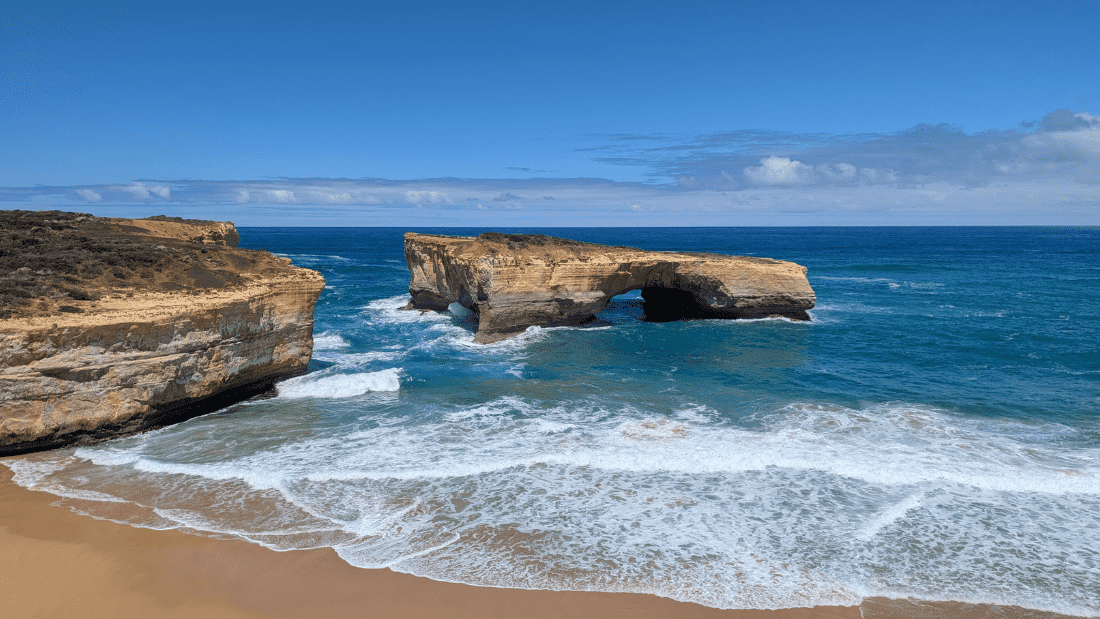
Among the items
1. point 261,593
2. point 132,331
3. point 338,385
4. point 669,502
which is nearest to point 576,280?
point 338,385

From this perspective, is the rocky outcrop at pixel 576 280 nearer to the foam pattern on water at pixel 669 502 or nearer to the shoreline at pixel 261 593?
the foam pattern on water at pixel 669 502

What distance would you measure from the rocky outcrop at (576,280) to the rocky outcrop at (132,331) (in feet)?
23.0

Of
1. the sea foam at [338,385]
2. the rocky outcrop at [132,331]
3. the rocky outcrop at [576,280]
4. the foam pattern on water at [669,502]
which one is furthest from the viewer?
the rocky outcrop at [576,280]

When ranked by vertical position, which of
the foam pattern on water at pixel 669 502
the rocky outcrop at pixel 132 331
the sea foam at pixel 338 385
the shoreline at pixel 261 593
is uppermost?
the rocky outcrop at pixel 132 331

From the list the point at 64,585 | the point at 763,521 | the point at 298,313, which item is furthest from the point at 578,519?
the point at 298,313

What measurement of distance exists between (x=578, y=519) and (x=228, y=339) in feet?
27.1

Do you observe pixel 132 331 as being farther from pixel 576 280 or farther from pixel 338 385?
pixel 576 280

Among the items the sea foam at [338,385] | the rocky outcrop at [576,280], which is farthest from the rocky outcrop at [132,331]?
the rocky outcrop at [576,280]

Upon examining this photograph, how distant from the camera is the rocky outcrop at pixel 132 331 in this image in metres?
9.62

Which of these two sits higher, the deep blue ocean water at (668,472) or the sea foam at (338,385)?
the sea foam at (338,385)

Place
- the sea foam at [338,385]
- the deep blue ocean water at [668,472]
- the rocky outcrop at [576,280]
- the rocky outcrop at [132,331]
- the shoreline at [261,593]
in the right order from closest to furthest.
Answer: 1. the shoreline at [261,593]
2. the deep blue ocean water at [668,472]
3. the rocky outcrop at [132,331]
4. the sea foam at [338,385]
5. the rocky outcrop at [576,280]

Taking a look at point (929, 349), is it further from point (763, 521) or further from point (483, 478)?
point (483, 478)

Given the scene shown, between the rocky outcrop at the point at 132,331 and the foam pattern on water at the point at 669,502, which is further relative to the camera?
the rocky outcrop at the point at 132,331

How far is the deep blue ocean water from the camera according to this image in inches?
287
